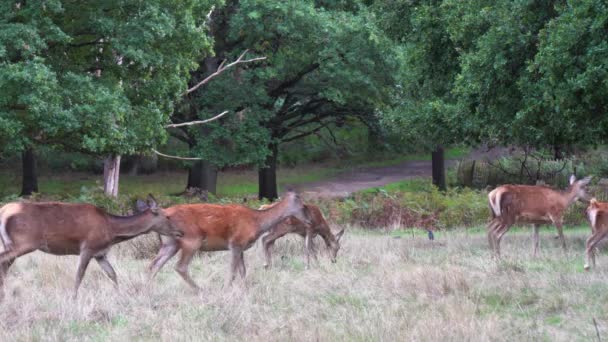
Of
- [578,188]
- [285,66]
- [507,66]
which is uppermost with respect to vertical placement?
[285,66]

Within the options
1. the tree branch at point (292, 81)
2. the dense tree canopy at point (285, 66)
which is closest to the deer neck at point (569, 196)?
the dense tree canopy at point (285, 66)

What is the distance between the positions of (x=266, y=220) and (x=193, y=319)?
325 centimetres

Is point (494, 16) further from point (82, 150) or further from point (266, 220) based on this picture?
point (82, 150)

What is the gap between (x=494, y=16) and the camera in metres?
13.4

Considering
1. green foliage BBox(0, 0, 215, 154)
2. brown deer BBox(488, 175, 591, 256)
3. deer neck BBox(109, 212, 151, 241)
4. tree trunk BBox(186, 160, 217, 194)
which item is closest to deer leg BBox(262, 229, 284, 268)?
deer neck BBox(109, 212, 151, 241)

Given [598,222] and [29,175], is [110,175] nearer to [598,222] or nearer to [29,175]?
[29,175]

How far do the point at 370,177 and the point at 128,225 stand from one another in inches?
1089

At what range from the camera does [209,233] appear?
10.1 meters

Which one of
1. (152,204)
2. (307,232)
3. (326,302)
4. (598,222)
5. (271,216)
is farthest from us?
(307,232)

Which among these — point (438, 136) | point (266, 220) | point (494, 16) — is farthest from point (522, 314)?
point (438, 136)

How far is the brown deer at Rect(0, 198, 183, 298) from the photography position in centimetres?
900

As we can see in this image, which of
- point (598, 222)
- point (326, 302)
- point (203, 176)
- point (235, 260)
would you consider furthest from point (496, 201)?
point (203, 176)

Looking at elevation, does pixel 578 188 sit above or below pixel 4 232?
below

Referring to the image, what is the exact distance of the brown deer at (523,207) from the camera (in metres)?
A: 14.0
